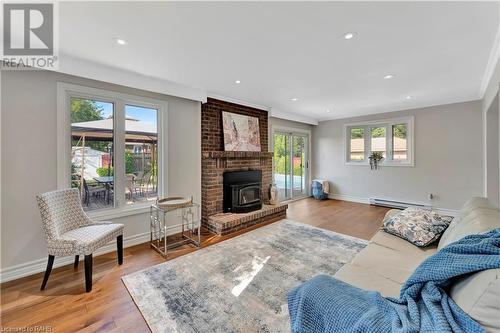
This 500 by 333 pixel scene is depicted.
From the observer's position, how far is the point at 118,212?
9.72 ft

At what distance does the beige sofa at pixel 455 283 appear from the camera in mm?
760

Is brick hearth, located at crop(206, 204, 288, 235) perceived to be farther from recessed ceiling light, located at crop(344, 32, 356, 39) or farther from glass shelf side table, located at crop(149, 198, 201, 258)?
recessed ceiling light, located at crop(344, 32, 356, 39)

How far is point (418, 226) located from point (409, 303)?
1.38 meters

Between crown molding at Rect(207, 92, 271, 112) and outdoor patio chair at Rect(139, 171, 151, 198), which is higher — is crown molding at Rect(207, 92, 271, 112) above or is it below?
above

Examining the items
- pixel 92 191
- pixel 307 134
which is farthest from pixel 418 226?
pixel 307 134

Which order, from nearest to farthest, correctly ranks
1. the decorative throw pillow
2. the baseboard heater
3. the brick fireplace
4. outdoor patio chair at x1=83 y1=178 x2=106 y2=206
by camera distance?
1. the decorative throw pillow
2. outdoor patio chair at x1=83 y1=178 x2=106 y2=206
3. the brick fireplace
4. the baseboard heater

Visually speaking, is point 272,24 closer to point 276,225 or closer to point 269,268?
point 269,268

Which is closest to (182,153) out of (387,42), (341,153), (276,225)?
(276,225)

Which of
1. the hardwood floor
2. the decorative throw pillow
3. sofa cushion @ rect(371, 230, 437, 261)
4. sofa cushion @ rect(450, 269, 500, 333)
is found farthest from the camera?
the decorative throw pillow

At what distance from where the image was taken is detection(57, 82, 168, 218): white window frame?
8.32 ft

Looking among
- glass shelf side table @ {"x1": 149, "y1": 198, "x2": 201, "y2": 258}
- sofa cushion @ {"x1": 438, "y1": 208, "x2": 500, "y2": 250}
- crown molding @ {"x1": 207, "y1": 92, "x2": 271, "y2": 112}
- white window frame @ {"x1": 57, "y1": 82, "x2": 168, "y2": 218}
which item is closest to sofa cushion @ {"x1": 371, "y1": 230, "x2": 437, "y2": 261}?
sofa cushion @ {"x1": 438, "y1": 208, "x2": 500, "y2": 250}

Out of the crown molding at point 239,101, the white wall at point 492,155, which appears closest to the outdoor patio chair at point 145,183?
the crown molding at point 239,101

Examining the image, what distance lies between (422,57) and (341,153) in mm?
3797

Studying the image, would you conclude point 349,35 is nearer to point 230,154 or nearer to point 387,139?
point 230,154
